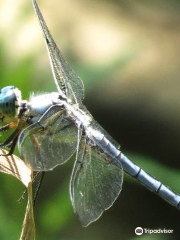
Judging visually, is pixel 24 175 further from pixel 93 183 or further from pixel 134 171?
pixel 134 171

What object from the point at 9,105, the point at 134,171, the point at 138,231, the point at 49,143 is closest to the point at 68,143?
the point at 49,143

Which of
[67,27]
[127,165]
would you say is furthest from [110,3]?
[127,165]

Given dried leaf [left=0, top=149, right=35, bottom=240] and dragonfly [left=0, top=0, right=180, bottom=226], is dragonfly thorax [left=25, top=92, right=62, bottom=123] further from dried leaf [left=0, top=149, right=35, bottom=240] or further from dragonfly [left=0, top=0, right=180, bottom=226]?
dried leaf [left=0, top=149, right=35, bottom=240]

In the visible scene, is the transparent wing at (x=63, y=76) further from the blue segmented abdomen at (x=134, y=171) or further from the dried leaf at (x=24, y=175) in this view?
the dried leaf at (x=24, y=175)

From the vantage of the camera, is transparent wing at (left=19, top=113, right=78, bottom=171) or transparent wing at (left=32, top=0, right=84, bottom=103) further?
transparent wing at (left=32, top=0, right=84, bottom=103)

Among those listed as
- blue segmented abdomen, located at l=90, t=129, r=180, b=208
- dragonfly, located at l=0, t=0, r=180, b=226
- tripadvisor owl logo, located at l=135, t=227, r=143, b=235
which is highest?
dragonfly, located at l=0, t=0, r=180, b=226

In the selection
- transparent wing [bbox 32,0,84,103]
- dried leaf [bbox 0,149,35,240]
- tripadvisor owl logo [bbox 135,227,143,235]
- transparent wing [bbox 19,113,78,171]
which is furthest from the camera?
tripadvisor owl logo [bbox 135,227,143,235]

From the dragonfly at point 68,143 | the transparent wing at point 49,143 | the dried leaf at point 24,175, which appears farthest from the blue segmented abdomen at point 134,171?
the dried leaf at point 24,175

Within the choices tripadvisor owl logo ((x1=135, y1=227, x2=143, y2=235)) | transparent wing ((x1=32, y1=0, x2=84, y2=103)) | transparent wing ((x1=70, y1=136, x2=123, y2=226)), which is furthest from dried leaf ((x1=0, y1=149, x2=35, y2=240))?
tripadvisor owl logo ((x1=135, y1=227, x2=143, y2=235))
